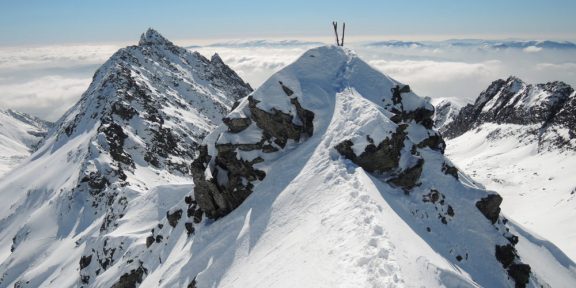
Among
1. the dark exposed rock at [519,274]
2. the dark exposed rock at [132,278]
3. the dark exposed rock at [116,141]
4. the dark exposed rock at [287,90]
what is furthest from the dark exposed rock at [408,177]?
the dark exposed rock at [116,141]

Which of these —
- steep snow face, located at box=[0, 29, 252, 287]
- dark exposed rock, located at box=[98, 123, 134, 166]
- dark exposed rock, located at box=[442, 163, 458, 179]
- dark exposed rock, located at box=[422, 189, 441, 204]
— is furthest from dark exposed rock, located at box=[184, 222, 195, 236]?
dark exposed rock, located at box=[98, 123, 134, 166]

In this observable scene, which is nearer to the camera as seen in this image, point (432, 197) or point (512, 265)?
point (512, 265)

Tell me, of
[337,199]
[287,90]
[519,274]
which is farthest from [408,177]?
[287,90]

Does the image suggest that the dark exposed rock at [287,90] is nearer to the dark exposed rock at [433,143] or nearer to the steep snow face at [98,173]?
the dark exposed rock at [433,143]

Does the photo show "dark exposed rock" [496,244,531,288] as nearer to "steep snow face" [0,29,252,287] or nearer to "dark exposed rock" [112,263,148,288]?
"dark exposed rock" [112,263,148,288]

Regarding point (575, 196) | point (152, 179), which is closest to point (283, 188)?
point (152, 179)

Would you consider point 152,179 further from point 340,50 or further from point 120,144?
point 340,50

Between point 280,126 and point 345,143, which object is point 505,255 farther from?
point 280,126
